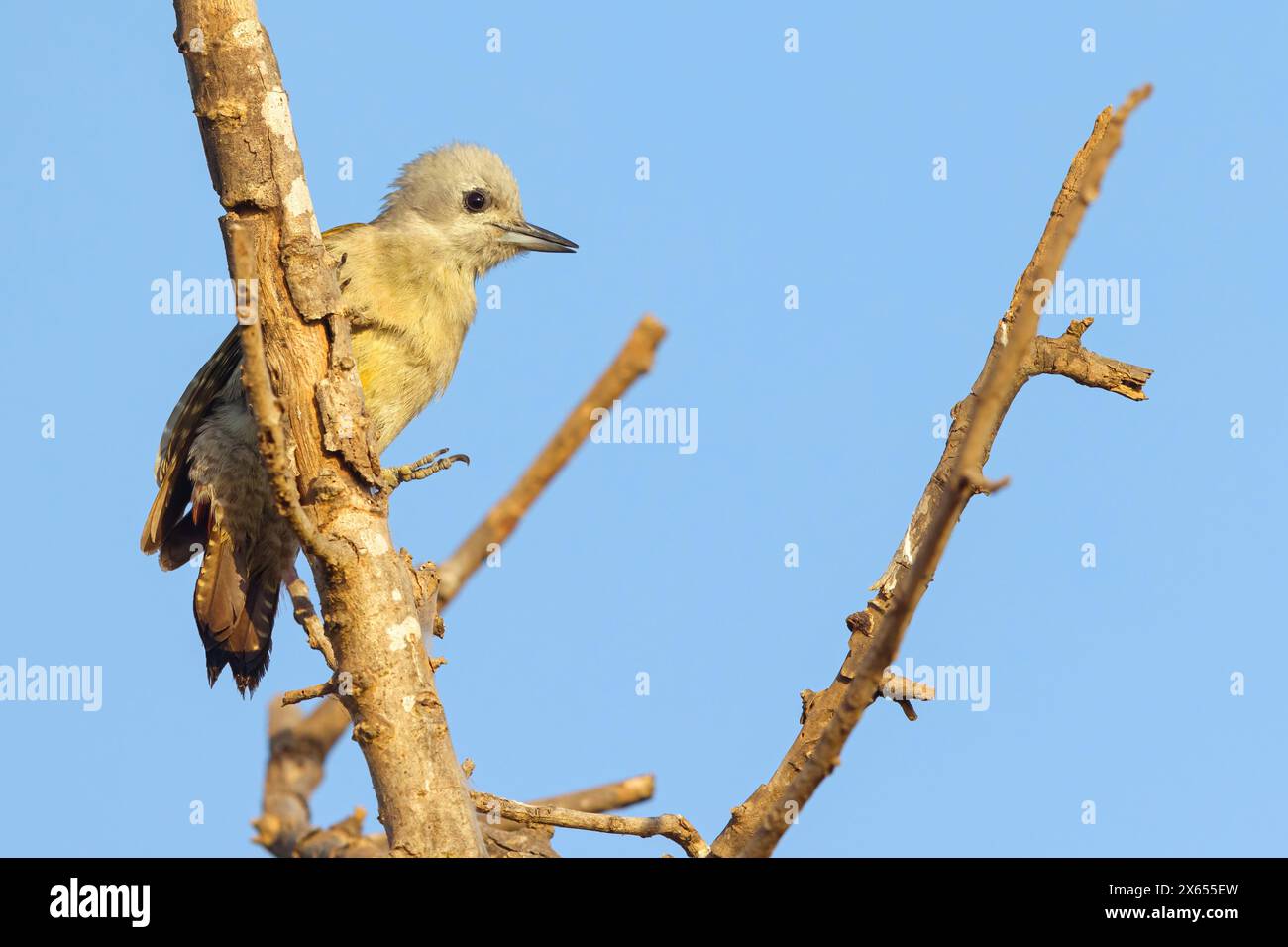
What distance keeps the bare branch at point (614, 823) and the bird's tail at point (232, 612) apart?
193cm

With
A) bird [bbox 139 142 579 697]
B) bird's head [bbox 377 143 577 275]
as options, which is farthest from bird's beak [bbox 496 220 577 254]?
bird [bbox 139 142 579 697]

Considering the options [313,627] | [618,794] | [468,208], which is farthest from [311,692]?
[468,208]

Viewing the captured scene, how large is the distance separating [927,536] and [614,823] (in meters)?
1.83

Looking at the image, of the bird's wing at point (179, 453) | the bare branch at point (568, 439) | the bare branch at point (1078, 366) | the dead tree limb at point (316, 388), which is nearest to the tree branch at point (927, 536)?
the bare branch at point (1078, 366)

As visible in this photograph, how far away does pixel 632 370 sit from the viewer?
2791 mm

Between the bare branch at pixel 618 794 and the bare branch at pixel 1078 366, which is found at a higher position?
the bare branch at pixel 1078 366

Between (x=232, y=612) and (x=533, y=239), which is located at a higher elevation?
(x=533, y=239)

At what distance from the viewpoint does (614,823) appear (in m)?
4.06

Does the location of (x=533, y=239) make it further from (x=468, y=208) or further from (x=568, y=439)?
(x=568, y=439)

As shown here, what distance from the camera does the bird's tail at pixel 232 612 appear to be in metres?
5.65

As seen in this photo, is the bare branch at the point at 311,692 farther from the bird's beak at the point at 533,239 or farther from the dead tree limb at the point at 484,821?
the bird's beak at the point at 533,239
